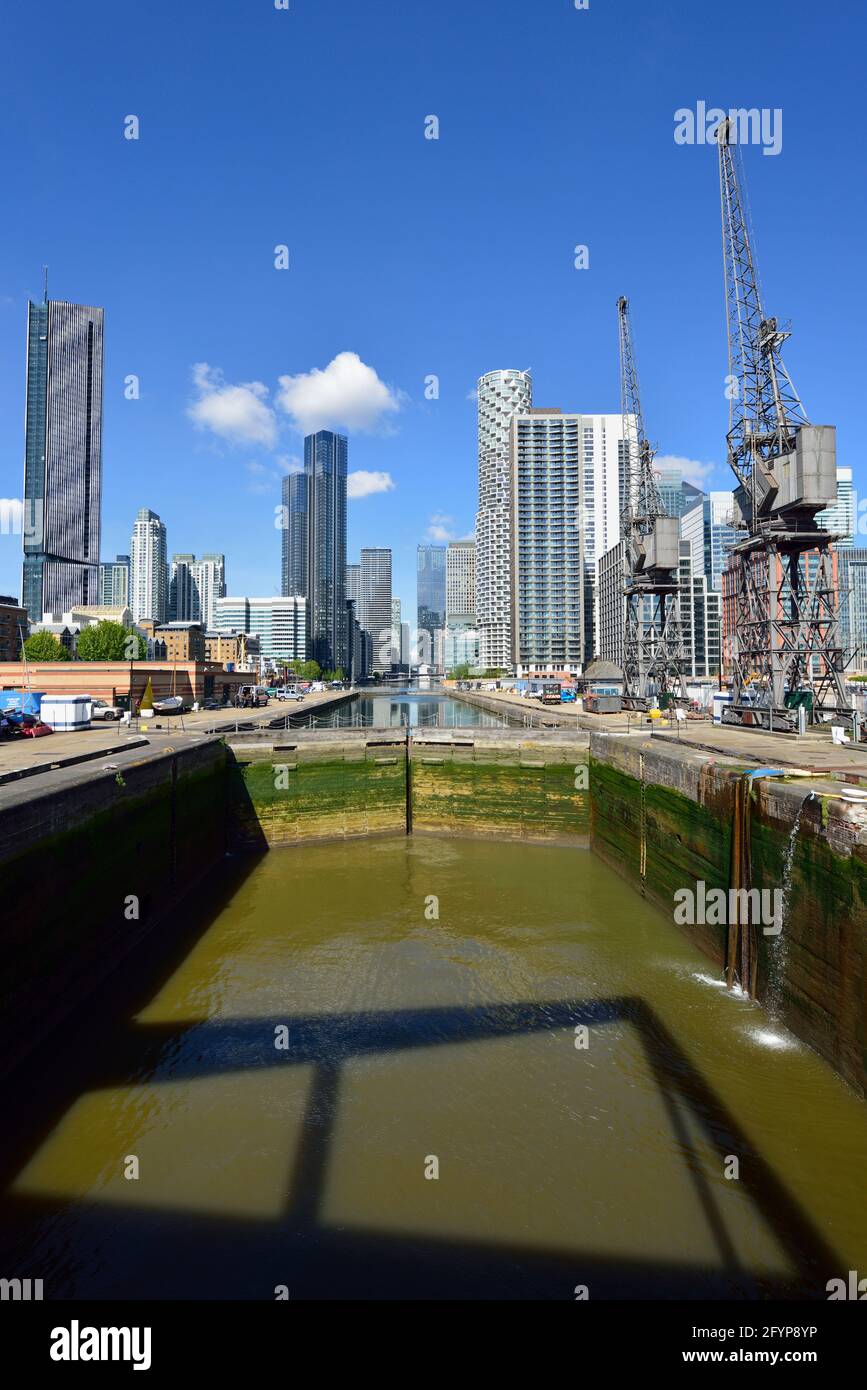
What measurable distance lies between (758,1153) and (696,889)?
11.3 metres

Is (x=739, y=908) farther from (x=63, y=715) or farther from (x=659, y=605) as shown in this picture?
(x=659, y=605)

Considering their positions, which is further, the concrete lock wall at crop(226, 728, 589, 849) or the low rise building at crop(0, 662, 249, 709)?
the low rise building at crop(0, 662, 249, 709)

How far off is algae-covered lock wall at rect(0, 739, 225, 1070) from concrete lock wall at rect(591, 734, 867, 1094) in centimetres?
1779

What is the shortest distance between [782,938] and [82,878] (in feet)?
62.6

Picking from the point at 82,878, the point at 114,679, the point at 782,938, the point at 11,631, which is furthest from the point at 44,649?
the point at 782,938

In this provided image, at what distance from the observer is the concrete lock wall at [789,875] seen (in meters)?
14.2

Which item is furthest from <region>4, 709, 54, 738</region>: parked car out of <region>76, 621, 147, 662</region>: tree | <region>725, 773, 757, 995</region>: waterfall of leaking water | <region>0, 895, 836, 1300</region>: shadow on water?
<region>76, 621, 147, 662</region>: tree

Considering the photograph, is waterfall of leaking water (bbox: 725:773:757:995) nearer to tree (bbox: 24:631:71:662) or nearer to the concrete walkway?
the concrete walkway

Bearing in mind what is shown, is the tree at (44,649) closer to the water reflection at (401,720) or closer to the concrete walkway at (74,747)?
the water reflection at (401,720)

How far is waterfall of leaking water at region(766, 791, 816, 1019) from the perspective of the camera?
16969 mm

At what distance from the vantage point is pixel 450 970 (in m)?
20.4

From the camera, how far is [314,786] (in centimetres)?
3878

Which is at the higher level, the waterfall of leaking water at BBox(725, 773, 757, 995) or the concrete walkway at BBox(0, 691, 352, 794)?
the concrete walkway at BBox(0, 691, 352, 794)
